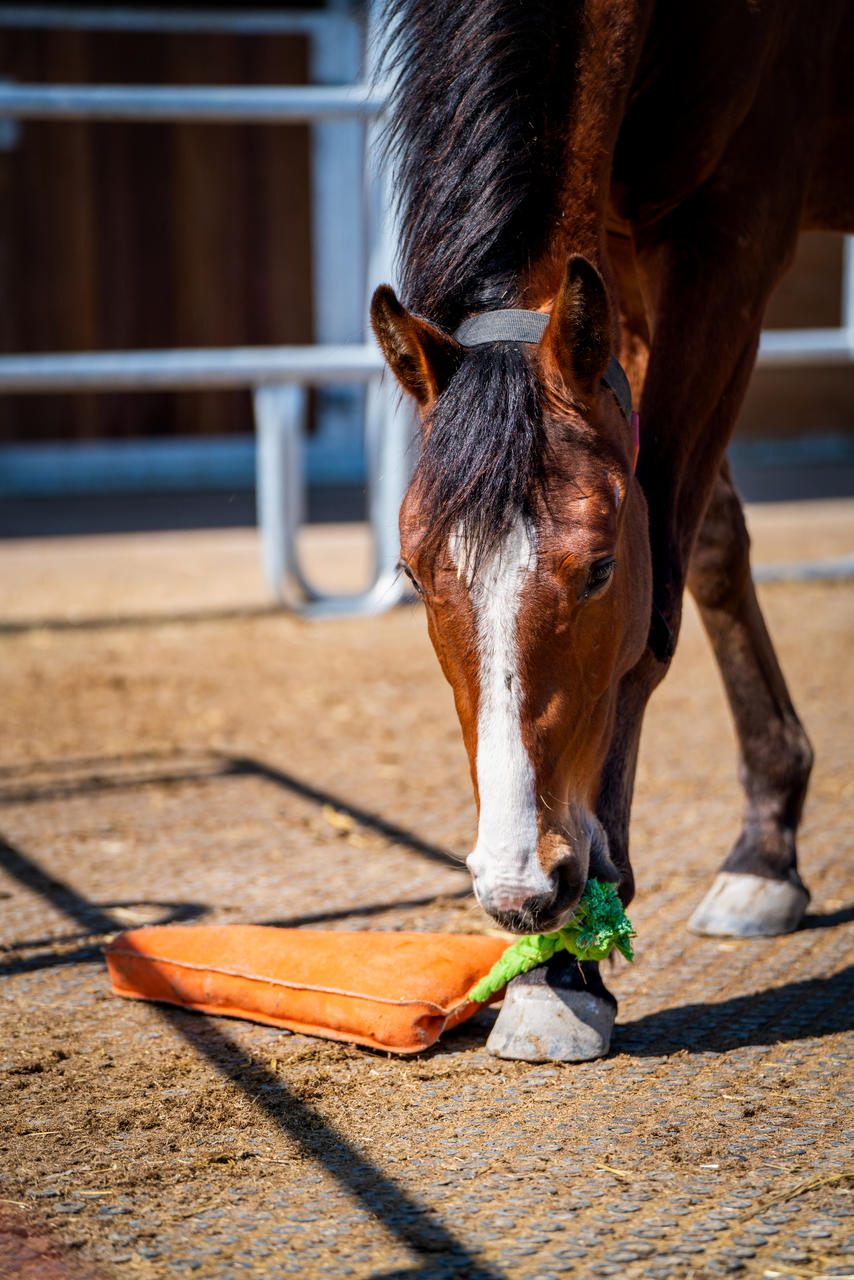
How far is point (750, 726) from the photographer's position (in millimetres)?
2955

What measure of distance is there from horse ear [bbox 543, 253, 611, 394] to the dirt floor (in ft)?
3.48

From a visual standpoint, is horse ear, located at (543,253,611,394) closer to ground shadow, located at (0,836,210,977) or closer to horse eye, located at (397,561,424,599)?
horse eye, located at (397,561,424,599)

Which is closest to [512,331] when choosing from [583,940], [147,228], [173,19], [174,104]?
[583,940]

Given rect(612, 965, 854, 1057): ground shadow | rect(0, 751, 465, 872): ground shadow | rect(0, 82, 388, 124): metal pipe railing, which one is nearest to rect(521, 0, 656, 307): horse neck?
rect(612, 965, 854, 1057): ground shadow

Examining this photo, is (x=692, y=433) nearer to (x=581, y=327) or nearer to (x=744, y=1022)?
(x=581, y=327)

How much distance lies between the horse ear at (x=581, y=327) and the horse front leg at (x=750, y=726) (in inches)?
38.4

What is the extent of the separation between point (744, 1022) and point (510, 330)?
1.21 meters

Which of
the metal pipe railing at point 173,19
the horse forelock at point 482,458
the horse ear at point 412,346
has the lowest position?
the horse forelock at point 482,458

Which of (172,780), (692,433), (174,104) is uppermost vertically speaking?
(174,104)

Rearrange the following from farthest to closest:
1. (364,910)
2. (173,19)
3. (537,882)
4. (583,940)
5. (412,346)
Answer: (173,19) < (364,910) < (583,940) < (412,346) < (537,882)

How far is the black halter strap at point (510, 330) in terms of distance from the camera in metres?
2.00

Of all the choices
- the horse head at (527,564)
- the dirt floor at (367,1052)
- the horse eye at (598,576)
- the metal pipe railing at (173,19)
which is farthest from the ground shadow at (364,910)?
the metal pipe railing at (173,19)

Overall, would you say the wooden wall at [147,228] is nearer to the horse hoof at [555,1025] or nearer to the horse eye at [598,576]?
the horse hoof at [555,1025]

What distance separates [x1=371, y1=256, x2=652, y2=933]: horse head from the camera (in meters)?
1.83
